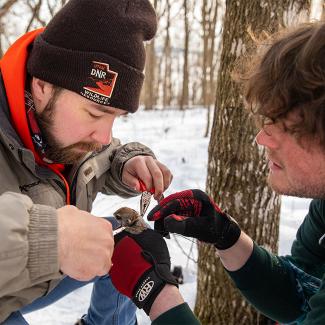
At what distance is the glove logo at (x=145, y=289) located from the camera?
48.2 inches

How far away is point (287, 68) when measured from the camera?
139 cm

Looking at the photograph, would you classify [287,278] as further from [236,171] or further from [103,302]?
[103,302]

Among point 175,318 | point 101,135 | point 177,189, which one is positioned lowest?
point 177,189

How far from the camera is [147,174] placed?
1871 millimetres

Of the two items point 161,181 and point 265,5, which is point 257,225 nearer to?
point 161,181

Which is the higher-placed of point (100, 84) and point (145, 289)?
point (100, 84)

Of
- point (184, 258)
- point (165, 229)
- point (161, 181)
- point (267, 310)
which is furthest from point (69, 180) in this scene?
point (184, 258)

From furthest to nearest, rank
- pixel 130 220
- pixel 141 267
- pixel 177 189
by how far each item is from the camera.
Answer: pixel 177 189 → pixel 130 220 → pixel 141 267

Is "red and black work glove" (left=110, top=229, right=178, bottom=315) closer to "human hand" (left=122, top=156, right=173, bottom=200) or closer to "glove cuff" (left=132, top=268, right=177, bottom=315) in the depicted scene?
"glove cuff" (left=132, top=268, right=177, bottom=315)

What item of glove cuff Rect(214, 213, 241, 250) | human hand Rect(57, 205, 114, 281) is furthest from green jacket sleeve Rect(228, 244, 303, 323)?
human hand Rect(57, 205, 114, 281)

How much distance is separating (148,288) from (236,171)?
4.21 ft

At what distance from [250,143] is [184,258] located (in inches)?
62.1

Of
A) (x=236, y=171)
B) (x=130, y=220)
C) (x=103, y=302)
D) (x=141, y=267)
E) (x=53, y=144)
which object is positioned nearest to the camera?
(x=141, y=267)

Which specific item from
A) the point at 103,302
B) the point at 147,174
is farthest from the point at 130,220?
the point at 103,302
